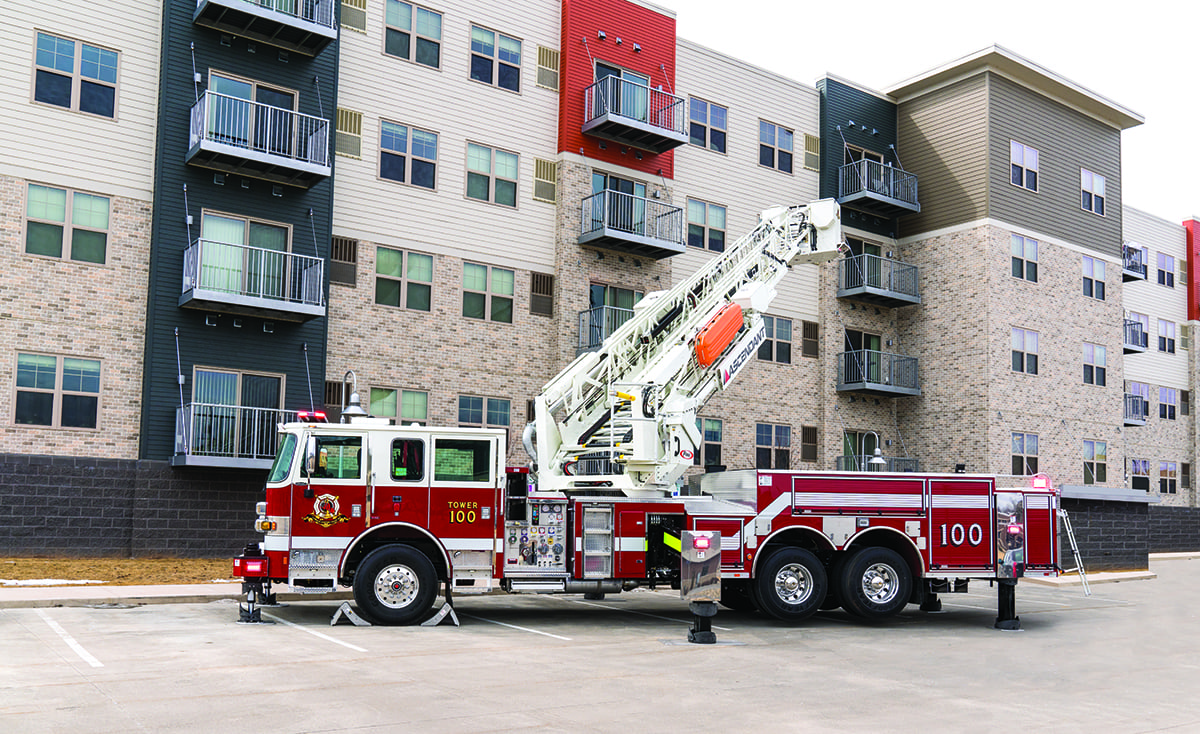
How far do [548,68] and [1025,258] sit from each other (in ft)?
59.8

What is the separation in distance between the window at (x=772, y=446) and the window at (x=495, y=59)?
13.2 meters

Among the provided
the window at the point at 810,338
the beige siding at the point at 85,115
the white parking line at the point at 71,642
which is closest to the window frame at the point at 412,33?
the beige siding at the point at 85,115

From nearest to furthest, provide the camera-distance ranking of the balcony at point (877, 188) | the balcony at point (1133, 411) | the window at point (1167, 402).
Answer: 1. the balcony at point (877, 188)
2. the balcony at point (1133, 411)
3. the window at point (1167, 402)

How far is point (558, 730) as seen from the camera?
8312 mm

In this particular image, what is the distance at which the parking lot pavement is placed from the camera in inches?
345

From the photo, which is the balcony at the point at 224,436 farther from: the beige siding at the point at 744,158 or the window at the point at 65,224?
the beige siding at the point at 744,158

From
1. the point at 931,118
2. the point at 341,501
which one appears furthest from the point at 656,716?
the point at 931,118

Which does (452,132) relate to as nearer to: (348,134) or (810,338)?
(348,134)

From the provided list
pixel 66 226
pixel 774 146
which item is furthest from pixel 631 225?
pixel 66 226

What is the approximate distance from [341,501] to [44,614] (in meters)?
4.70

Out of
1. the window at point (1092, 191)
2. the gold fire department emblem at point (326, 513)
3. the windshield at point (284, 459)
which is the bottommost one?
the gold fire department emblem at point (326, 513)

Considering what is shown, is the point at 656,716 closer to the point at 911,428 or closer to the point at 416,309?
the point at 416,309

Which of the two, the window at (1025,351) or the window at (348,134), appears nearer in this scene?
the window at (348,134)

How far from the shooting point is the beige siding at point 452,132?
2708 centimetres
